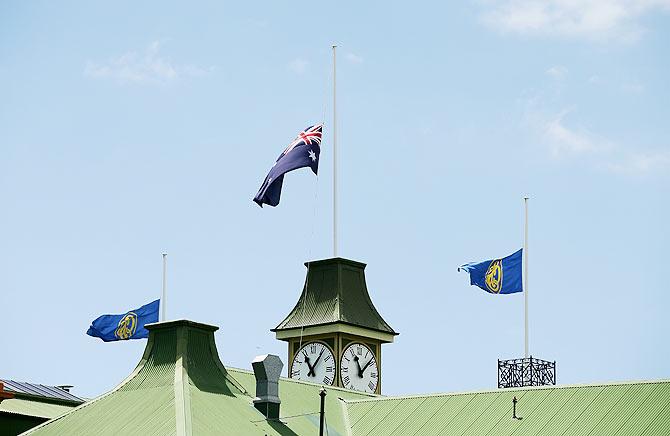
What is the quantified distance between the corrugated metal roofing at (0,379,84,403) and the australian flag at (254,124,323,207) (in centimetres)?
1063

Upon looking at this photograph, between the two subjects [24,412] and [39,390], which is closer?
[24,412]

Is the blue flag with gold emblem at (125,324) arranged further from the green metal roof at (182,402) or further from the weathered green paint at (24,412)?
the green metal roof at (182,402)

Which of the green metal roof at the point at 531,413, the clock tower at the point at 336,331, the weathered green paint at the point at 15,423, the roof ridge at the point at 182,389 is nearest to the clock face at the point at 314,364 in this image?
the clock tower at the point at 336,331

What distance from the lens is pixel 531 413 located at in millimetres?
47438

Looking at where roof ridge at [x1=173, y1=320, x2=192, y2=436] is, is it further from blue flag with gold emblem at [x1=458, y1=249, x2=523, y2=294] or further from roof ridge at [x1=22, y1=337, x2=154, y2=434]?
blue flag with gold emblem at [x1=458, y1=249, x2=523, y2=294]

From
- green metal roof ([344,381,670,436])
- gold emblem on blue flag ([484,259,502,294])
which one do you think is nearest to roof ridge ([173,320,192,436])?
green metal roof ([344,381,670,436])

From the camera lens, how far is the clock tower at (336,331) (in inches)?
2392

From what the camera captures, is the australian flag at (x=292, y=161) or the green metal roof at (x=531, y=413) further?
the australian flag at (x=292, y=161)

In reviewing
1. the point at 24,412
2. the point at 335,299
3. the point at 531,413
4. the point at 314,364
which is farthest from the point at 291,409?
the point at 335,299

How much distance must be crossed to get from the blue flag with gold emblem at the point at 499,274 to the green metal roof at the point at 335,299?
506cm

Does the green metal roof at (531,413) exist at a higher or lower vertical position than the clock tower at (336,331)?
lower

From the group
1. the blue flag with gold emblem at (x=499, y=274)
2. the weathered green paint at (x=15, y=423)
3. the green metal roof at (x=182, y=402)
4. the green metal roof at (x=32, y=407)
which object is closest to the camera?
the green metal roof at (x=182, y=402)

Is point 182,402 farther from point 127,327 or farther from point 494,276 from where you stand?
point 494,276

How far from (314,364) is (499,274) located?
8.12 m
